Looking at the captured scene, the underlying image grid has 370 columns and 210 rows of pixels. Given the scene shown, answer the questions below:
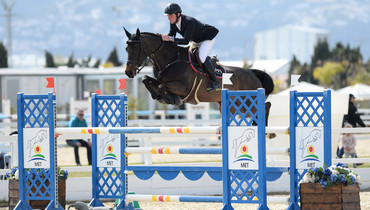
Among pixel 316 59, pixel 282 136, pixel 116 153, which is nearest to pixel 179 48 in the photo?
pixel 116 153

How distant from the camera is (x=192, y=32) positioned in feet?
22.0

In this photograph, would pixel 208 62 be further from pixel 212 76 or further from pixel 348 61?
pixel 348 61

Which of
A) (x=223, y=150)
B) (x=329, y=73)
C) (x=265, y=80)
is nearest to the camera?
(x=223, y=150)

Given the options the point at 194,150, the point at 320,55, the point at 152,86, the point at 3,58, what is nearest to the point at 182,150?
the point at 194,150

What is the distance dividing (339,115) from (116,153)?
4943 mm

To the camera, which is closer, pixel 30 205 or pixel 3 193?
pixel 30 205

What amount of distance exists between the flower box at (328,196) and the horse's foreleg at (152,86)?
219 centimetres

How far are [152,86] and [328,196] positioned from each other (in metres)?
2.50

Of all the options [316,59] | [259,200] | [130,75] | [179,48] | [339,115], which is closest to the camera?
[259,200]

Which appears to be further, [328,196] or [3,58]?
[3,58]

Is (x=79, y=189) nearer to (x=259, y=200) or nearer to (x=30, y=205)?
(x=30, y=205)

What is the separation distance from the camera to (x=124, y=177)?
6.05 meters

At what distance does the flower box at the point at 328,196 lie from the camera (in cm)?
502

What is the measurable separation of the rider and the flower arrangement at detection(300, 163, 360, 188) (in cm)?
219
